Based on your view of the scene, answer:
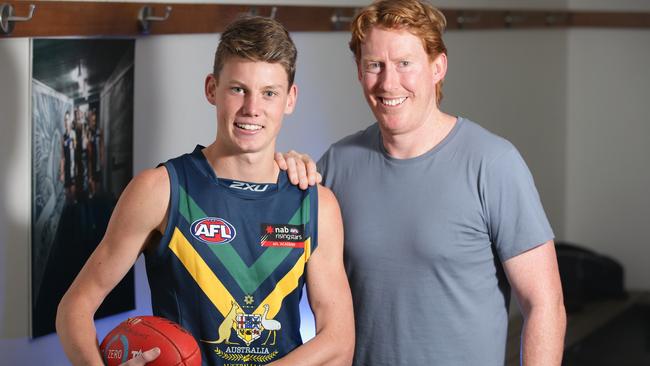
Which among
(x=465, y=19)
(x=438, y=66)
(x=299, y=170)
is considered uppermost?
(x=465, y=19)

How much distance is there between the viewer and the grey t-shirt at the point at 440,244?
8.02 feet

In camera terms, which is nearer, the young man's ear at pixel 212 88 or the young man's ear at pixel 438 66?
the young man's ear at pixel 212 88

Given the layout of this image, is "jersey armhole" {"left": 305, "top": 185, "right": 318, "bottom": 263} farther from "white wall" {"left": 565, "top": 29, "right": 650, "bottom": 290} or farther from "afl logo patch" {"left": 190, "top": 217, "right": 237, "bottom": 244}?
"white wall" {"left": 565, "top": 29, "right": 650, "bottom": 290}

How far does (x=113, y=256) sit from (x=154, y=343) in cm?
21

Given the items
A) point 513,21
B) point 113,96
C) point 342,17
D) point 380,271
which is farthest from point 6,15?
point 513,21

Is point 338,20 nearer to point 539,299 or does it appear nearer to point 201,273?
point 539,299

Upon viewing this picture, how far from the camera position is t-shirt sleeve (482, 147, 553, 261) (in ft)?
7.96

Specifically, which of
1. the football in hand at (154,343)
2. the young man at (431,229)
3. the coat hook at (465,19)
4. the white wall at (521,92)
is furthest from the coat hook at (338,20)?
the football in hand at (154,343)

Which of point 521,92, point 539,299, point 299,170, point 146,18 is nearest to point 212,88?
point 299,170

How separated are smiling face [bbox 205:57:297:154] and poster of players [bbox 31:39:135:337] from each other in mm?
870

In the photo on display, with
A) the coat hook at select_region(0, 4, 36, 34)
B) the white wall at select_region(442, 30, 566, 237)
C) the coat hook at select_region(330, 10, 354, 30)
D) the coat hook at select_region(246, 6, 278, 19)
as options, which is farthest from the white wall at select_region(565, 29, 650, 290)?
the coat hook at select_region(0, 4, 36, 34)

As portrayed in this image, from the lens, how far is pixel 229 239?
89.7 inches

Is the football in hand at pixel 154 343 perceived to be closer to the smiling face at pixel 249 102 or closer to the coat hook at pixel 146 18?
the smiling face at pixel 249 102

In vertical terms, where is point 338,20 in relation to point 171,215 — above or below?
above
